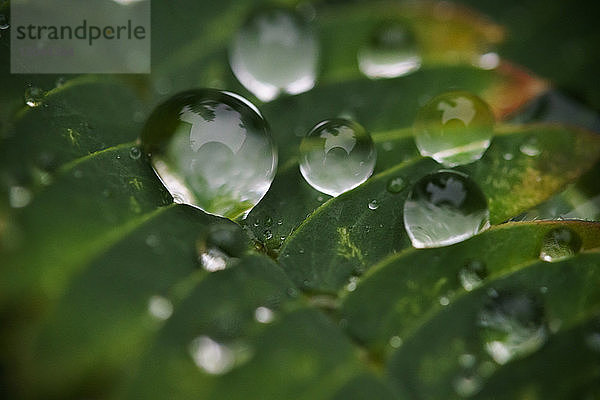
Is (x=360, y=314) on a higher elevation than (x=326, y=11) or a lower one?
lower

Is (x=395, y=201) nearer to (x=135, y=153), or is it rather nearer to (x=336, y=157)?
(x=336, y=157)

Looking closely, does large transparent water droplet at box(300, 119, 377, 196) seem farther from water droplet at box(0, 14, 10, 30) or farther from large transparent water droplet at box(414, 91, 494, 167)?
water droplet at box(0, 14, 10, 30)

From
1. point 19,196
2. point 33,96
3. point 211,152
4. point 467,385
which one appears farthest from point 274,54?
point 467,385

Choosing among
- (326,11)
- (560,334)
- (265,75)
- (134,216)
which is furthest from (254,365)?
(326,11)

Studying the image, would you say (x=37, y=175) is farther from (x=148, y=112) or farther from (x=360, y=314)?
(x=360, y=314)

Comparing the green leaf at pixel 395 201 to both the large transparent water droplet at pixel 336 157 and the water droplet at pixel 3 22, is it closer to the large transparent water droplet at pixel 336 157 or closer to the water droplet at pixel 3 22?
the large transparent water droplet at pixel 336 157

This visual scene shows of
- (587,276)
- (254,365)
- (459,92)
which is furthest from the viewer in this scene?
(459,92)
